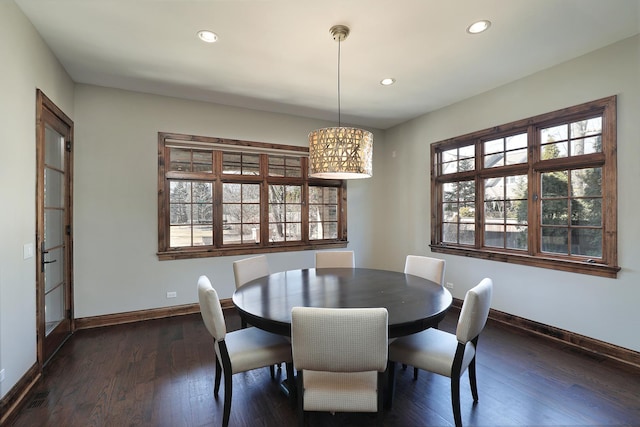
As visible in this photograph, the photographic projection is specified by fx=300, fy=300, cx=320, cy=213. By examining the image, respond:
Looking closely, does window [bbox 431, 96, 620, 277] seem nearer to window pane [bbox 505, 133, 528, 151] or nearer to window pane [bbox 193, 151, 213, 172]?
window pane [bbox 505, 133, 528, 151]

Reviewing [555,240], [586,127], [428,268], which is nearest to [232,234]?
[428,268]

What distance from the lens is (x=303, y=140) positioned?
4785mm

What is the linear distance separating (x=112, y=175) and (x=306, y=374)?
3.41 metres

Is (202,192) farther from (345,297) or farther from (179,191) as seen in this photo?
(345,297)

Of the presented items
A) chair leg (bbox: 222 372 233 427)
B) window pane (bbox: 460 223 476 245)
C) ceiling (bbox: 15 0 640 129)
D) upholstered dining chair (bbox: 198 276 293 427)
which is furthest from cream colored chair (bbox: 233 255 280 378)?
window pane (bbox: 460 223 476 245)

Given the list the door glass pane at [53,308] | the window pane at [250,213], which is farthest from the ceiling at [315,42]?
the door glass pane at [53,308]

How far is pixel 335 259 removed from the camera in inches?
137

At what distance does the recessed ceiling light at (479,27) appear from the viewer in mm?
2377

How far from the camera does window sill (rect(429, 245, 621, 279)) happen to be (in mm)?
2761

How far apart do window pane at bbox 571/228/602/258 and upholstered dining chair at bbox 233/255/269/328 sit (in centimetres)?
318

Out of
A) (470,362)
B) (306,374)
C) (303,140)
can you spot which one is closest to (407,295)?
(470,362)

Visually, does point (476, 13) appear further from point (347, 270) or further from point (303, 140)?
point (303, 140)

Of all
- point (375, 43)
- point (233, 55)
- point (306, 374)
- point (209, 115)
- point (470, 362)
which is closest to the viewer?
point (306, 374)

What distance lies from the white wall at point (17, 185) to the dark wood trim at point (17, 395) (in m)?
0.05
